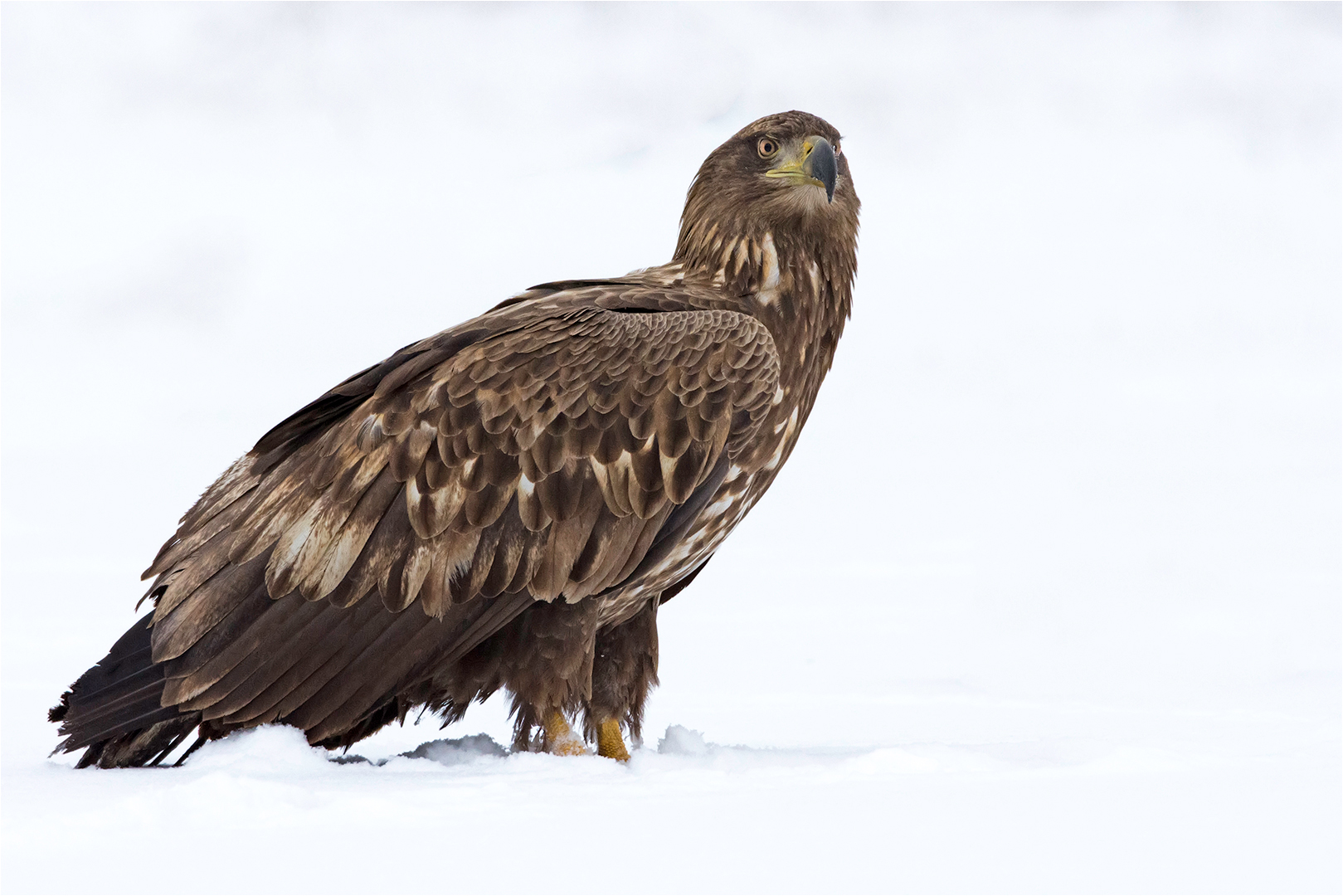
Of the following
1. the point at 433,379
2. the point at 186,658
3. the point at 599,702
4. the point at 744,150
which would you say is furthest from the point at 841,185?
the point at 186,658

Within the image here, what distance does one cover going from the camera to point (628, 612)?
724 cm

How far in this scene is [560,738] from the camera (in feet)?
22.1

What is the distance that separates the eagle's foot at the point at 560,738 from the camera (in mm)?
6684

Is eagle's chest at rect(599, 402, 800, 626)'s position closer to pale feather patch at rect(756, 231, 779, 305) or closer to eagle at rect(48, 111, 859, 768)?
eagle at rect(48, 111, 859, 768)

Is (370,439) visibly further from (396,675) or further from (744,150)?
(744,150)

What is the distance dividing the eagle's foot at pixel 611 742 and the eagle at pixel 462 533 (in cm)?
34

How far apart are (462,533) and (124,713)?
1.72 metres

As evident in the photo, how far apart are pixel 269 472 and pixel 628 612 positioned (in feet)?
6.18

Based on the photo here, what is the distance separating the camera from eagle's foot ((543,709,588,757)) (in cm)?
668

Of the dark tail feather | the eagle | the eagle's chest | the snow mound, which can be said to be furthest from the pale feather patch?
the dark tail feather

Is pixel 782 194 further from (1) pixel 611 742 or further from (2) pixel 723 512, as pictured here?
(1) pixel 611 742

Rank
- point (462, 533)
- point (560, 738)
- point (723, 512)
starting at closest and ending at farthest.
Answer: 1. point (462, 533)
2. point (560, 738)
3. point (723, 512)

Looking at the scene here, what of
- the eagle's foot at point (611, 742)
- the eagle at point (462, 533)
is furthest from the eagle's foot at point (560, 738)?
the eagle's foot at point (611, 742)

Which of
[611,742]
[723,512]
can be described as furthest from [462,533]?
[611,742]
